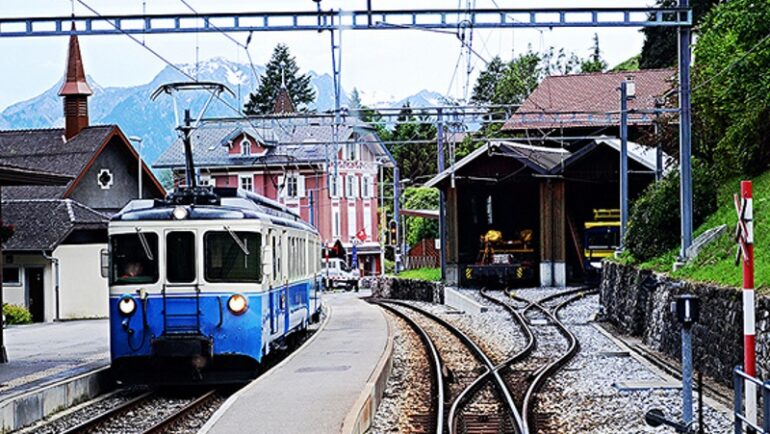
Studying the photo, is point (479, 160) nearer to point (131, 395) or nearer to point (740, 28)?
point (740, 28)

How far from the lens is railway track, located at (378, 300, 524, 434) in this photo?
40.0 feet

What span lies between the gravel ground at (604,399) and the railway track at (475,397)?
476 millimetres

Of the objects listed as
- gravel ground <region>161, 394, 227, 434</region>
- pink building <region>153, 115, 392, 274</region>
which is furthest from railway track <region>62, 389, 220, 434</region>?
pink building <region>153, 115, 392, 274</region>

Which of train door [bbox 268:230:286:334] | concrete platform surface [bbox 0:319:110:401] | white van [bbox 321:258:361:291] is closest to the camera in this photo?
concrete platform surface [bbox 0:319:110:401]

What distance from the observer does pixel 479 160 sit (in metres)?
40.2

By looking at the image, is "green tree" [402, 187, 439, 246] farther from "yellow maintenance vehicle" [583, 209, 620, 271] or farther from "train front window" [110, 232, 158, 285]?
"train front window" [110, 232, 158, 285]

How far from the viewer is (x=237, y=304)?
14734mm

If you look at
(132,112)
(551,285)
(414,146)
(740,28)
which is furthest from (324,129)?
(132,112)

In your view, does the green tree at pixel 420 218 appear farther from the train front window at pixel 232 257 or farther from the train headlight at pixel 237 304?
the train headlight at pixel 237 304

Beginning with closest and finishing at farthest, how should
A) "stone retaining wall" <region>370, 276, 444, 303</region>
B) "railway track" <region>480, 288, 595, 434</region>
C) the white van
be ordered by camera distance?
"railway track" <region>480, 288, 595, 434</region>, "stone retaining wall" <region>370, 276, 444, 303</region>, the white van

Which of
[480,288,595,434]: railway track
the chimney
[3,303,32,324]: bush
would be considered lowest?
[3,303,32,324]: bush

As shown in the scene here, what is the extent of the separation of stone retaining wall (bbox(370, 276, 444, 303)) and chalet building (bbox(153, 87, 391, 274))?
25.0ft

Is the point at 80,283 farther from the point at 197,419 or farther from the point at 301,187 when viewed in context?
the point at 301,187

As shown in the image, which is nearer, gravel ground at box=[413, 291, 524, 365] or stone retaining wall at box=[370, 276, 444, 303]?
gravel ground at box=[413, 291, 524, 365]
